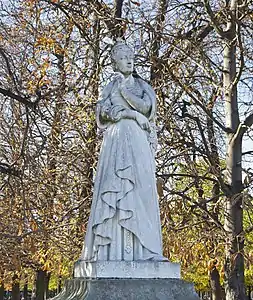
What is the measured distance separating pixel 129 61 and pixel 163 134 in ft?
16.1

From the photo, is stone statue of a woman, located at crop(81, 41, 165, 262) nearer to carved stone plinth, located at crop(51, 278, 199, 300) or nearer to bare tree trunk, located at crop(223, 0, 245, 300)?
carved stone plinth, located at crop(51, 278, 199, 300)

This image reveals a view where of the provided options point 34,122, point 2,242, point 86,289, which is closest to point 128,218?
point 86,289

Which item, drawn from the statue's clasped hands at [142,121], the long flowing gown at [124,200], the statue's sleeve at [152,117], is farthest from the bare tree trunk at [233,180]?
the long flowing gown at [124,200]

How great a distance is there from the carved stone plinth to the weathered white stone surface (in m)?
0.07

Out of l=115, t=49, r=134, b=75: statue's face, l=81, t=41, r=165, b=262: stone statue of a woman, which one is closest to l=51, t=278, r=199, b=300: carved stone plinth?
l=81, t=41, r=165, b=262: stone statue of a woman

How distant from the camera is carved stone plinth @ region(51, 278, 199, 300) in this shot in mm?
4527

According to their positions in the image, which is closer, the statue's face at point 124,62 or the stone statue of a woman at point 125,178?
the stone statue of a woman at point 125,178

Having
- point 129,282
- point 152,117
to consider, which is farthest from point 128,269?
point 152,117

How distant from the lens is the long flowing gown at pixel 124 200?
5012 mm

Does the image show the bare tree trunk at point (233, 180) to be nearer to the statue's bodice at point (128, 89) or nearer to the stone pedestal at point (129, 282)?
the statue's bodice at point (128, 89)

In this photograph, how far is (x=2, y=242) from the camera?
10492 millimetres

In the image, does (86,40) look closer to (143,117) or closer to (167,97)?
(167,97)

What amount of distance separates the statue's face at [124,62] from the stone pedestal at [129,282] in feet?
6.62

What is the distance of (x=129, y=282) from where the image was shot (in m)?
4.64
